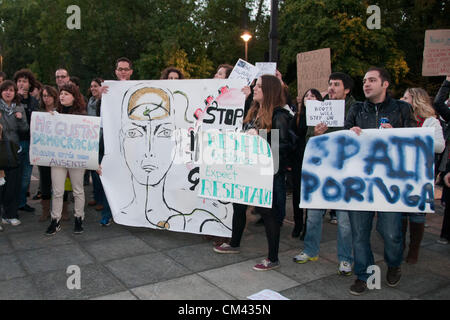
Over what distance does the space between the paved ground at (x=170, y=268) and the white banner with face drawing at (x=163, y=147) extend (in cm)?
29

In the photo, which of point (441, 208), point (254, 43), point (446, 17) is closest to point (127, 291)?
point (441, 208)

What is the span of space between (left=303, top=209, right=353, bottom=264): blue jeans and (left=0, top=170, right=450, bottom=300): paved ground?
170mm

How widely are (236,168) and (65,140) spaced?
2.25 m

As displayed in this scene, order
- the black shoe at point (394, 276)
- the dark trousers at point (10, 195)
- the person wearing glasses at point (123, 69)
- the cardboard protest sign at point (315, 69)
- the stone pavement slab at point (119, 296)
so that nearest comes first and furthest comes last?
the stone pavement slab at point (119, 296) < the black shoe at point (394, 276) < the dark trousers at point (10, 195) < the person wearing glasses at point (123, 69) < the cardboard protest sign at point (315, 69)

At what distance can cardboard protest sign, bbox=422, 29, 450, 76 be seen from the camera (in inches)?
229

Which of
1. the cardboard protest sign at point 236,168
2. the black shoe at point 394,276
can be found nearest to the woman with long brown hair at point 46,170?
the cardboard protest sign at point 236,168

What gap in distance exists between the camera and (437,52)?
595 cm

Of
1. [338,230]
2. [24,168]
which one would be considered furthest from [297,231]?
[24,168]

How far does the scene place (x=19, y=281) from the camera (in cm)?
344

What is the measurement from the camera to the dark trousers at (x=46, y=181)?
5035mm

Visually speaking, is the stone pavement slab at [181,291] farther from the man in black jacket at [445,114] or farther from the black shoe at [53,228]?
the man in black jacket at [445,114]

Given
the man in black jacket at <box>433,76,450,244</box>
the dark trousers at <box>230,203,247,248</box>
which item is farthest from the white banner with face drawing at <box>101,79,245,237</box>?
the man in black jacket at <box>433,76,450,244</box>

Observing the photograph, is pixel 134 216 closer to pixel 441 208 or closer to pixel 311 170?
pixel 311 170

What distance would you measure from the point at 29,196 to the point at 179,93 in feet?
11.9
